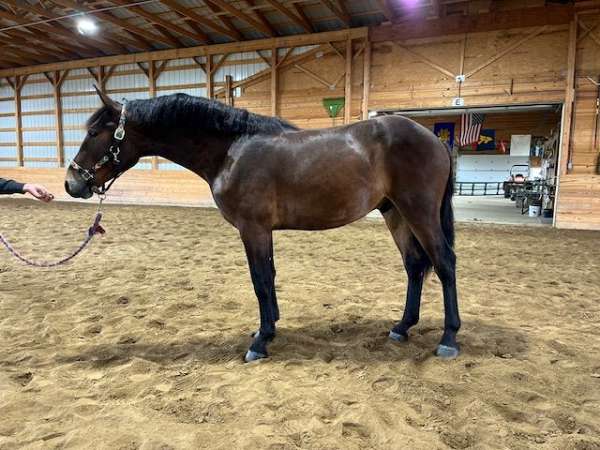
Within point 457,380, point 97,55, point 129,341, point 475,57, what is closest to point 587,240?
point 475,57

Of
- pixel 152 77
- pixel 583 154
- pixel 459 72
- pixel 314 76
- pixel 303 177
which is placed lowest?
pixel 303 177

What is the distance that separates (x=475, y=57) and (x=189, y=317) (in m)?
9.51

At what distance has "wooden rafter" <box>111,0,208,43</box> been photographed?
9651mm

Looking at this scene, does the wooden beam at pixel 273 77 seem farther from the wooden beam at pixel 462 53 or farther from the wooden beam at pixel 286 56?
the wooden beam at pixel 462 53

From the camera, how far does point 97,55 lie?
1389cm

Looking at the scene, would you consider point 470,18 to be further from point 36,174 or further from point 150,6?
point 36,174

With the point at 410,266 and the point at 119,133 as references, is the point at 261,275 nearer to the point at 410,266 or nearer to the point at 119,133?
the point at 410,266

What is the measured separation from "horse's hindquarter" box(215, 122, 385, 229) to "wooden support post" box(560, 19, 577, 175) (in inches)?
334

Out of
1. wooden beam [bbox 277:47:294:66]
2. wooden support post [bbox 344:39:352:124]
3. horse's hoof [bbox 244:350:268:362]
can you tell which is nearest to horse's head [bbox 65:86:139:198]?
horse's hoof [bbox 244:350:268:362]

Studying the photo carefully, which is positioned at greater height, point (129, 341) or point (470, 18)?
point (470, 18)

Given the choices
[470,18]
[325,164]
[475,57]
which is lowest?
[325,164]

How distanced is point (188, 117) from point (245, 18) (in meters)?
8.89

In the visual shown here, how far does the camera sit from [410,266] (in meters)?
2.81

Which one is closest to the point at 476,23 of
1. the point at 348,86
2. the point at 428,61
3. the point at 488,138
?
the point at 428,61
